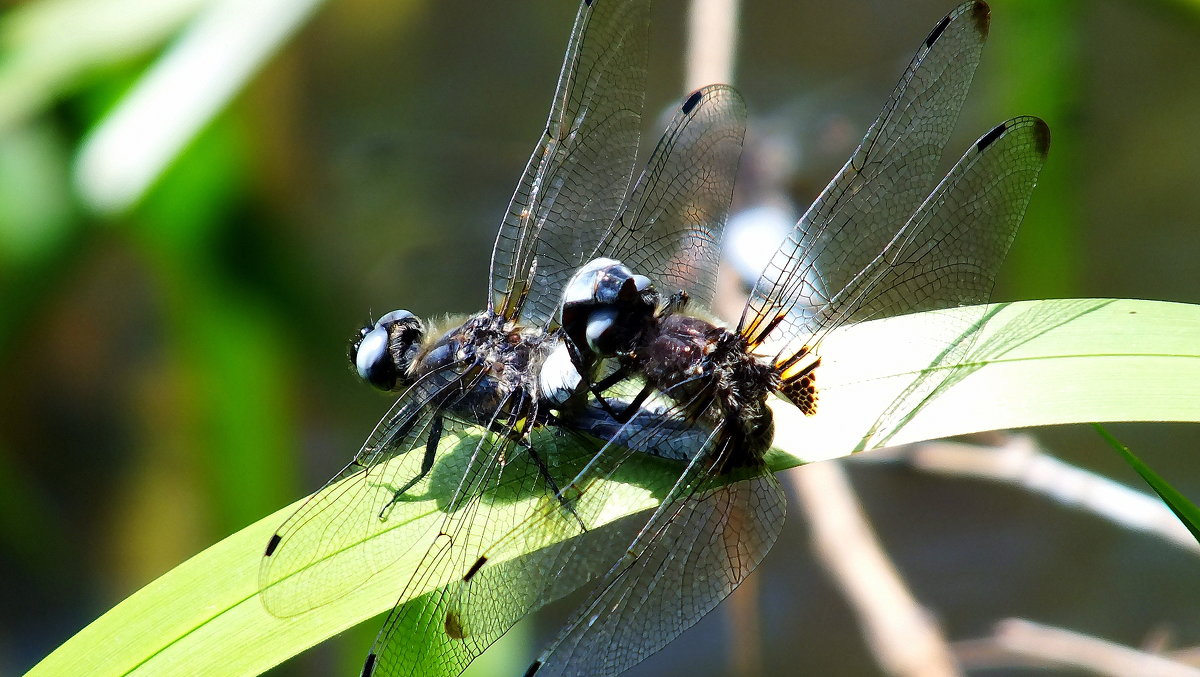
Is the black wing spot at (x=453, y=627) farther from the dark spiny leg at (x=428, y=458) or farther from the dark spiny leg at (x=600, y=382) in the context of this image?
the dark spiny leg at (x=600, y=382)

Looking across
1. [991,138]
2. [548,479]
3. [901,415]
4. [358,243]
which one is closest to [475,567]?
[548,479]

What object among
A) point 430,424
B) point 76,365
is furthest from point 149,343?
point 430,424

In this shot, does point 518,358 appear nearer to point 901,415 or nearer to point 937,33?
point 901,415

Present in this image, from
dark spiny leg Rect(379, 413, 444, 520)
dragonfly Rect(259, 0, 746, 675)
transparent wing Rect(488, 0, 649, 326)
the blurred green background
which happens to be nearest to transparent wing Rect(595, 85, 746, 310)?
dragonfly Rect(259, 0, 746, 675)

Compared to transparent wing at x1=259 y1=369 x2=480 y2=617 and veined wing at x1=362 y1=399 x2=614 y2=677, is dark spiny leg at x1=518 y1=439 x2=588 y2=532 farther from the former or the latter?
transparent wing at x1=259 y1=369 x2=480 y2=617

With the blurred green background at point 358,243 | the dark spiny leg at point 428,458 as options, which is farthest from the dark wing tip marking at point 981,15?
the dark spiny leg at point 428,458

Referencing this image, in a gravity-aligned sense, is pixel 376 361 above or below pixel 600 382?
above
